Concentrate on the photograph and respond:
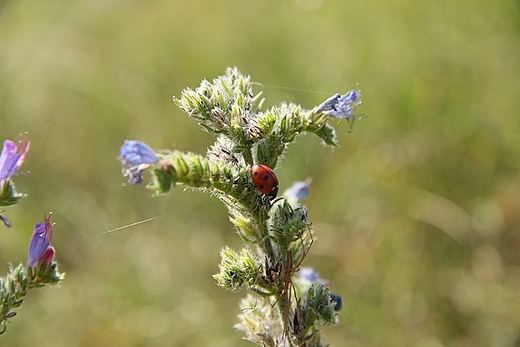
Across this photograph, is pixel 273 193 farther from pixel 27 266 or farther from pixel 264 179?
pixel 27 266

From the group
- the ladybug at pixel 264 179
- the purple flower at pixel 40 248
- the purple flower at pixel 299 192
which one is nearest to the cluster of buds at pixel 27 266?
A: the purple flower at pixel 40 248

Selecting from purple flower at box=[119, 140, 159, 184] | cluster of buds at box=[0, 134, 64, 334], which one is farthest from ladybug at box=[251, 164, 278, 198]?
cluster of buds at box=[0, 134, 64, 334]

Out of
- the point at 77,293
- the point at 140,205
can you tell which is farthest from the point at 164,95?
the point at 77,293

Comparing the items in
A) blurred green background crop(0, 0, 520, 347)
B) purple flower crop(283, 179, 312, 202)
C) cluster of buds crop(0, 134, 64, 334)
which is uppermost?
blurred green background crop(0, 0, 520, 347)

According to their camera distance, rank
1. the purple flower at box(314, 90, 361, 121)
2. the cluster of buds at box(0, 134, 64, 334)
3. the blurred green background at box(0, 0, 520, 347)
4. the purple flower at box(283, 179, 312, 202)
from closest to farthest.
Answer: the cluster of buds at box(0, 134, 64, 334) < the purple flower at box(314, 90, 361, 121) < the purple flower at box(283, 179, 312, 202) < the blurred green background at box(0, 0, 520, 347)

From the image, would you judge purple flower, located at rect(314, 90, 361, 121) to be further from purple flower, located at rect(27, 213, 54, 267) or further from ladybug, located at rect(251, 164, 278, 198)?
purple flower, located at rect(27, 213, 54, 267)

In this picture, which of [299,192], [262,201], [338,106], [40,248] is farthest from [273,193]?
[40,248]

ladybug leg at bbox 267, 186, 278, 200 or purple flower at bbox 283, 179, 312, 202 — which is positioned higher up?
purple flower at bbox 283, 179, 312, 202
